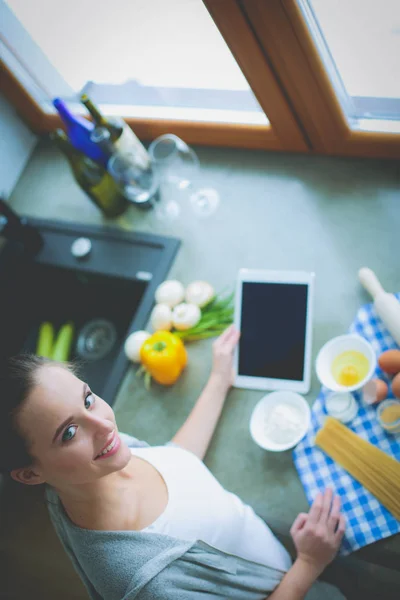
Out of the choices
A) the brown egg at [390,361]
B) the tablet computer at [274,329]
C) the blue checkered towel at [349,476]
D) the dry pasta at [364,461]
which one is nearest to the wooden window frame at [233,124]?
the tablet computer at [274,329]

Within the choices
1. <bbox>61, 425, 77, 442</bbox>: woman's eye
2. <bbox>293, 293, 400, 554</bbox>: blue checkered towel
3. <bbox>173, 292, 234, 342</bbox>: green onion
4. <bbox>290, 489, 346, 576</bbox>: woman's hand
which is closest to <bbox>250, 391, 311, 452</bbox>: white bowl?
<bbox>293, 293, 400, 554</bbox>: blue checkered towel

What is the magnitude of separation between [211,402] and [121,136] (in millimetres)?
751

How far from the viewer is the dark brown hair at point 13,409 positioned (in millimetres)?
794

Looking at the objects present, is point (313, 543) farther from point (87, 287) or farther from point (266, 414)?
point (87, 287)

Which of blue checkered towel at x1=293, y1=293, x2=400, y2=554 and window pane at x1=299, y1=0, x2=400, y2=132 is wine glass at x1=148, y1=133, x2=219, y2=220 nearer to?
window pane at x1=299, y1=0, x2=400, y2=132

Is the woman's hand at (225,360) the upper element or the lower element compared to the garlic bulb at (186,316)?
lower

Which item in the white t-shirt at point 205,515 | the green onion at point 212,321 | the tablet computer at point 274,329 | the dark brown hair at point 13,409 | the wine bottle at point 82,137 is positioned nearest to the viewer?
the dark brown hair at point 13,409

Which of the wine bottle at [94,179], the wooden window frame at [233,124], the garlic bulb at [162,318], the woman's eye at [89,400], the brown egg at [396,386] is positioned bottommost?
the woman's eye at [89,400]

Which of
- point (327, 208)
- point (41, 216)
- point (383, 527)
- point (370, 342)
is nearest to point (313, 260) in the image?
point (327, 208)

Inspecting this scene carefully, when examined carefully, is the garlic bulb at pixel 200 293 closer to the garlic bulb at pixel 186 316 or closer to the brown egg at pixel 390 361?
the garlic bulb at pixel 186 316

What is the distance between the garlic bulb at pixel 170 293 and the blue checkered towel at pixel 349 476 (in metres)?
0.45

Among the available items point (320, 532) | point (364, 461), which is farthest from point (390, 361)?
point (320, 532)

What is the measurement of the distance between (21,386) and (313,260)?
80cm

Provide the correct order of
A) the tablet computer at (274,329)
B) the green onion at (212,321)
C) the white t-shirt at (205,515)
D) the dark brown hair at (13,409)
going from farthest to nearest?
the green onion at (212,321) → the tablet computer at (274,329) → the white t-shirt at (205,515) → the dark brown hair at (13,409)
